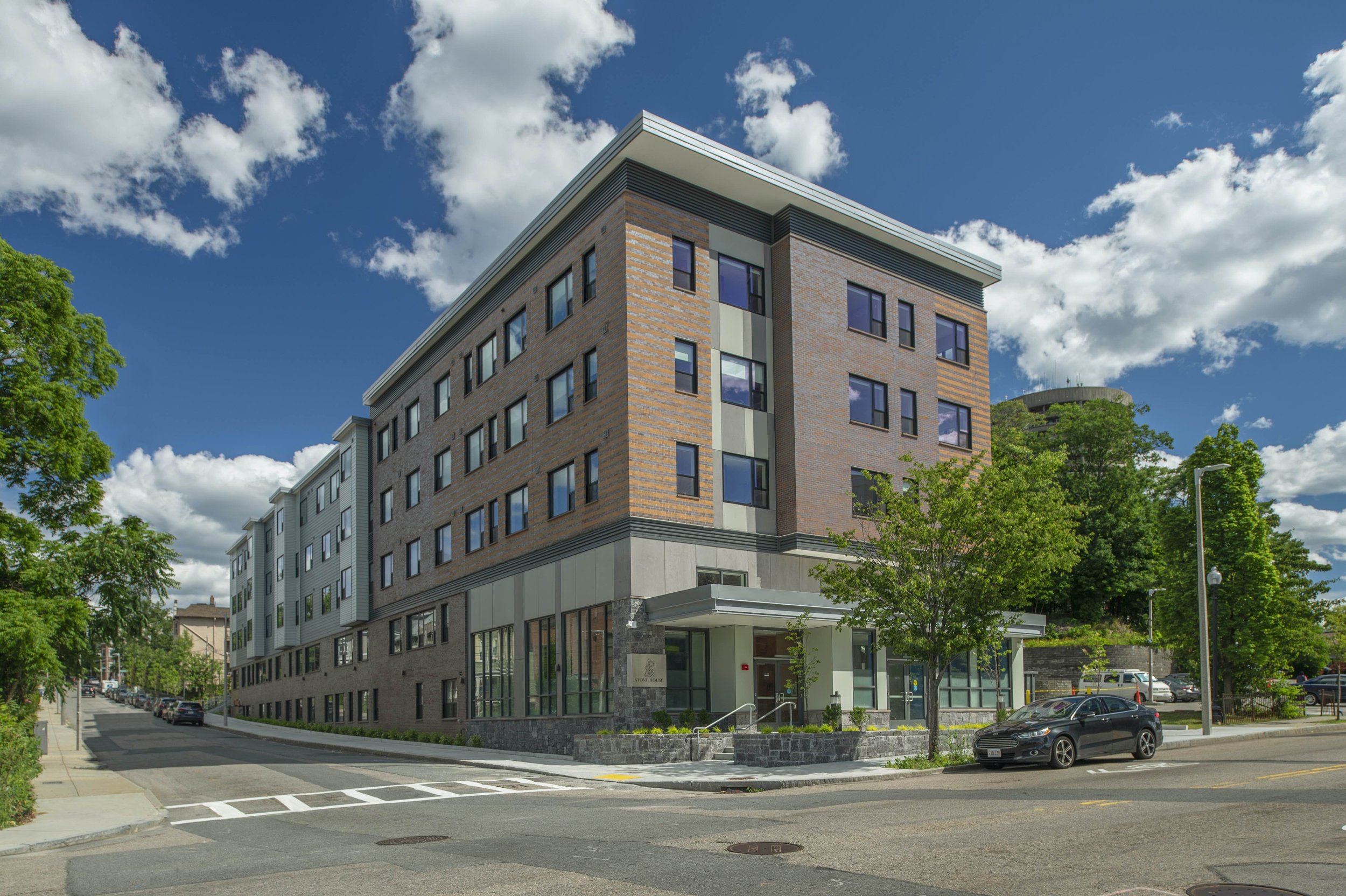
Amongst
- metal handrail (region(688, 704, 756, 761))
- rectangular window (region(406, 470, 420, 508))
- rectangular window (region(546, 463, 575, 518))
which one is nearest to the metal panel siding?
rectangular window (region(546, 463, 575, 518))

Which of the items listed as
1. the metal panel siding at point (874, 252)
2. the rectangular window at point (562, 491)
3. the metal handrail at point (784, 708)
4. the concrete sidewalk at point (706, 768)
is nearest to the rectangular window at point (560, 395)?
the rectangular window at point (562, 491)

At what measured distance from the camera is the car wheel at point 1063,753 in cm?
2131

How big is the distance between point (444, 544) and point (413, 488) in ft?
18.3

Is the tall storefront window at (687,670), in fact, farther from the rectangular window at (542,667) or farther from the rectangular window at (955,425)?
the rectangular window at (955,425)

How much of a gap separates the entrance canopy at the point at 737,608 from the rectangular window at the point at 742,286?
9310mm

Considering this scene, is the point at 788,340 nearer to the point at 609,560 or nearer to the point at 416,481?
the point at 609,560

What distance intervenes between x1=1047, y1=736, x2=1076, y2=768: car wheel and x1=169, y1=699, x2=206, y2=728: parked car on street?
61.4 metres

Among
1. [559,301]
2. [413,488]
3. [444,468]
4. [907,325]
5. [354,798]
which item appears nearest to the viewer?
[354,798]

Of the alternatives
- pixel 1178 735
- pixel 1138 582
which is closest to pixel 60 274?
pixel 1178 735

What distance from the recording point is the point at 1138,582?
64.7m

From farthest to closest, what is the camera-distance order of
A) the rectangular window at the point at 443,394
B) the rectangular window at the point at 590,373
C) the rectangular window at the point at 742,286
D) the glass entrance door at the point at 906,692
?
the rectangular window at the point at 443,394 → the glass entrance door at the point at 906,692 → the rectangular window at the point at 742,286 → the rectangular window at the point at 590,373

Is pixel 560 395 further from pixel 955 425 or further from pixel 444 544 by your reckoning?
pixel 955 425

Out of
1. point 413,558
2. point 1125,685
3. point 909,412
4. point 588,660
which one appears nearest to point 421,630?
point 413,558

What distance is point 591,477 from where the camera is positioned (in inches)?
1236
